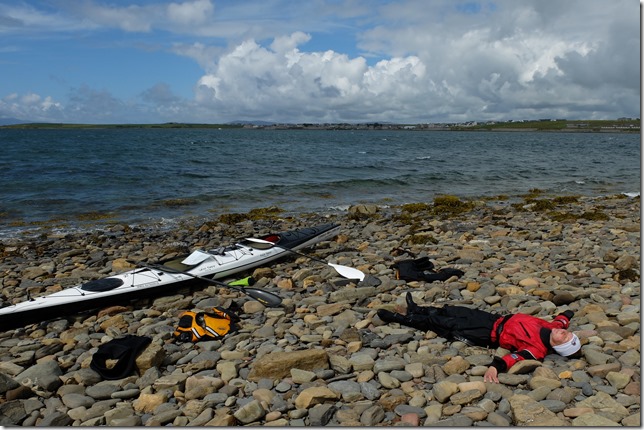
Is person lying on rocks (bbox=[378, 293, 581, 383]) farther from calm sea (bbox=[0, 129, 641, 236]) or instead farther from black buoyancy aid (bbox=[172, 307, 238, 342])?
calm sea (bbox=[0, 129, 641, 236])

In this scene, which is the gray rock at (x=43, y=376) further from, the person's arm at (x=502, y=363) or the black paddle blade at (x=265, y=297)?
the person's arm at (x=502, y=363)

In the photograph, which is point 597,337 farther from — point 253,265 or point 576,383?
point 253,265

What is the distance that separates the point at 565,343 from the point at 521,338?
48 cm

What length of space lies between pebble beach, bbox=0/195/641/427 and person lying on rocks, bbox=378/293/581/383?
134 millimetres

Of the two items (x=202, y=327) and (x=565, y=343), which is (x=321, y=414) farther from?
(x=565, y=343)

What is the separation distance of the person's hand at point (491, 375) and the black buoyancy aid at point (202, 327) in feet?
11.6

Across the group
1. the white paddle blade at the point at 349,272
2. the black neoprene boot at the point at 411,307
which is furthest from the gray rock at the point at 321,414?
the white paddle blade at the point at 349,272

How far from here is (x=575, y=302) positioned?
23.5ft

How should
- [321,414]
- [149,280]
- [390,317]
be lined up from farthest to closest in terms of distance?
[149,280], [390,317], [321,414]

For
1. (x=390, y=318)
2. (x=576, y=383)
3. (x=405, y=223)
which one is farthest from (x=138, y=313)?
(x=405, y=223)

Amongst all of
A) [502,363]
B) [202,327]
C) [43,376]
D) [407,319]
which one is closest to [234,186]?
[202,327]

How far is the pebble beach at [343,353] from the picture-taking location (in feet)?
15.2

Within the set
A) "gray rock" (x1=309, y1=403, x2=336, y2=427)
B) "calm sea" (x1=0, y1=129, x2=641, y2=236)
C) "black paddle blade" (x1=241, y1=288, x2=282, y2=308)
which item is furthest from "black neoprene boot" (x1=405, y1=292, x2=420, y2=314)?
"calm sea" (x1=0, y1=129, x2=641, y2=236)

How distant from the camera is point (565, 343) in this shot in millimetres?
5465
